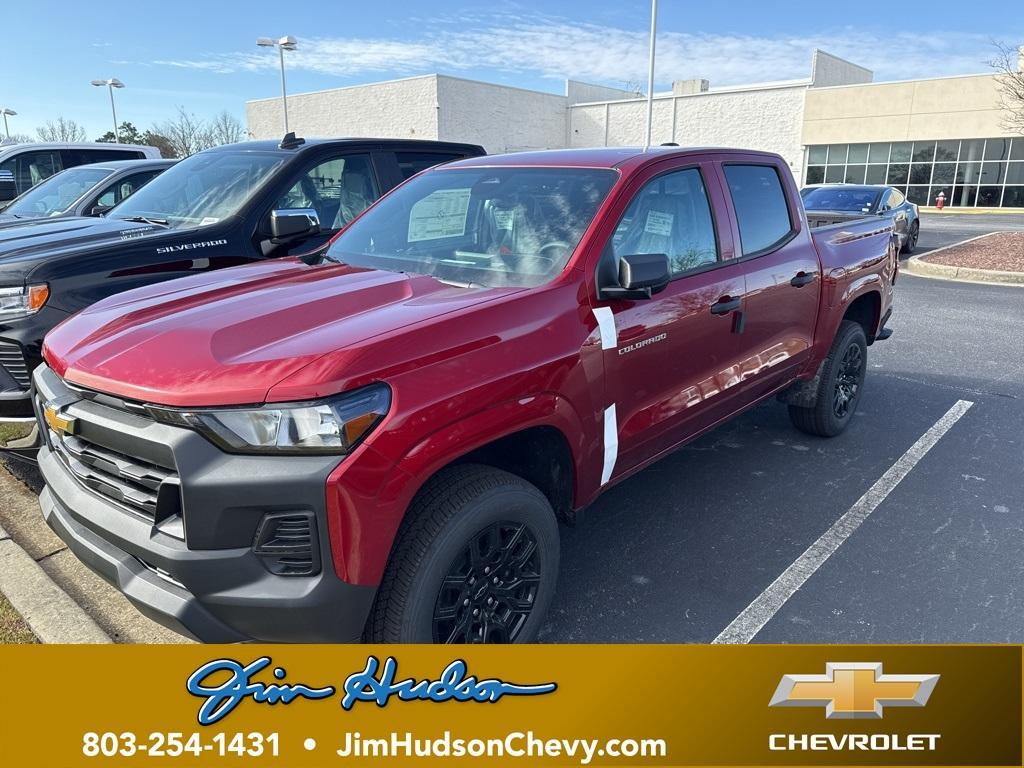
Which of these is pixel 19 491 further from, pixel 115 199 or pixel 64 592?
pixel 115 199

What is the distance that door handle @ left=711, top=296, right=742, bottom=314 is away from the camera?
3592 mm

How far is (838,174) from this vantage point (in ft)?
123

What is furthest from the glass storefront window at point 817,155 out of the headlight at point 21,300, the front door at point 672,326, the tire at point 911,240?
the headlight at point 21,300

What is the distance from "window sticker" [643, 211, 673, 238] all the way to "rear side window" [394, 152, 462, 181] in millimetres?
2654

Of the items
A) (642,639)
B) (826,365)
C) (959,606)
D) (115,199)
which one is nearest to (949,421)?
(826,365)

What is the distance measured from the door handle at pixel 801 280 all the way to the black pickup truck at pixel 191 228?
2.88m

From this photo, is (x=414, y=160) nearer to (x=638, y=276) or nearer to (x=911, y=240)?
(x=638, y=276)

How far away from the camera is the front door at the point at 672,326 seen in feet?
10.1

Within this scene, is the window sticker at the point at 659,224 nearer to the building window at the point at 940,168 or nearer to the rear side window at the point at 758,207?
the rear side window at the point at 758,207

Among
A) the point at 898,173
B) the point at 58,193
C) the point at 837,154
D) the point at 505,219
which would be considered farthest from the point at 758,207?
the point at 837,154

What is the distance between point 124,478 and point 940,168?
39.4 meters

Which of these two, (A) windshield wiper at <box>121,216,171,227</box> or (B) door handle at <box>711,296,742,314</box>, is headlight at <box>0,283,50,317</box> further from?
(B) door handle at <box>711,296,742,314</box>

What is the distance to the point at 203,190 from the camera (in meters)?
5.30

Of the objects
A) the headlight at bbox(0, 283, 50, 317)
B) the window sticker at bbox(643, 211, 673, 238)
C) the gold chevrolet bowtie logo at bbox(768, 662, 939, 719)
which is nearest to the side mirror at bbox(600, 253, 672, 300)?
the window sticker at bbox(643, 211, 673, 238)
